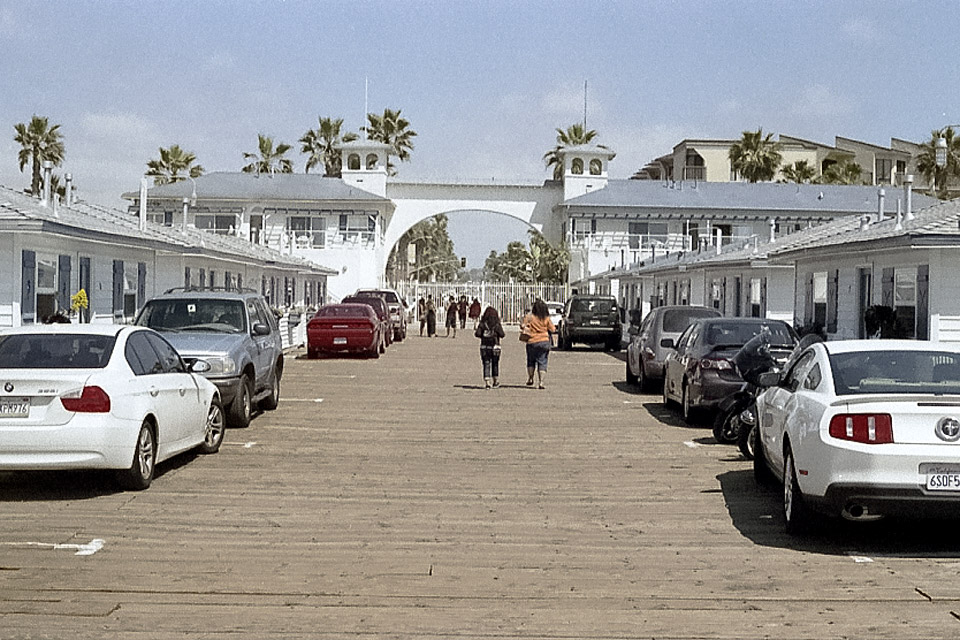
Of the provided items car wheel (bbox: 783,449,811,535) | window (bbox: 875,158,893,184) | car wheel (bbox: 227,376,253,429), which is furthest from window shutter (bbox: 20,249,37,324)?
window (bbox: 875,158,893,184)

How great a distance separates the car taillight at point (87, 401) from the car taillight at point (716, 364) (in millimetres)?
8966

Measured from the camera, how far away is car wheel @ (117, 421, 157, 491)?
439 inches

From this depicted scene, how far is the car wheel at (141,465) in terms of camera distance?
11.1 metres

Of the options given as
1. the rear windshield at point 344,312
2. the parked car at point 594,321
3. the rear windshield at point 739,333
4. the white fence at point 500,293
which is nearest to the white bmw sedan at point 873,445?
the rear windshield at point 739,333

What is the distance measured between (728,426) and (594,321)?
27.6 meters

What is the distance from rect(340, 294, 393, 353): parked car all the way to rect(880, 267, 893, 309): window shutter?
19.6 m

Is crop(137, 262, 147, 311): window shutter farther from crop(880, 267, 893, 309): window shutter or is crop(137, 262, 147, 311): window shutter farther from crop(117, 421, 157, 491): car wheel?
crop(117, 421, 157, 491): car wheel

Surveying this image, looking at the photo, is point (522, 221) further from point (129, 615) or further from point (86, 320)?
point (129, 615)

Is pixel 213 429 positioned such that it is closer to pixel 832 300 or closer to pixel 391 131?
pixel 832 300

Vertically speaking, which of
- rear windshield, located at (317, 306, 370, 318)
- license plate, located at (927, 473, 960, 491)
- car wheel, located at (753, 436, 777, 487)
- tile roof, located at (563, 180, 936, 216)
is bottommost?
car wheel, located at (753, 436, 777, 487)

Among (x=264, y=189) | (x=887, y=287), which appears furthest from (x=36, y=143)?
(x=887, y=287)

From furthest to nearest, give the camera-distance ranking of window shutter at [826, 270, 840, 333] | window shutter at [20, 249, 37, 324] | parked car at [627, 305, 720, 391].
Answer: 1. window shutter at [826, 270, 840, 333]
2. parked car at [627, 305, 720, 391]
3. window shutter at [20, 249, 37, 324]

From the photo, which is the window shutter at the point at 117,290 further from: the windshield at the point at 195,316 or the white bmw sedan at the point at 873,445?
the white bmw sedan at the point at 873,445

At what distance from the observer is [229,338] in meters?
16.9
